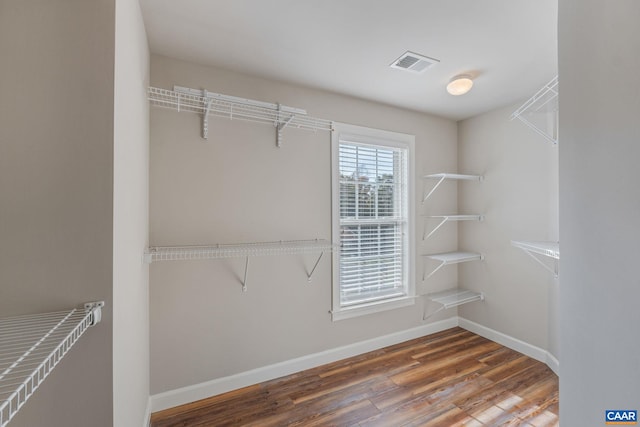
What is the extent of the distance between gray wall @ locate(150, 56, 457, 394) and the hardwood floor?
0.20m

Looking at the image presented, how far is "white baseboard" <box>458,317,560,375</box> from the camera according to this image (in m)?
2.38

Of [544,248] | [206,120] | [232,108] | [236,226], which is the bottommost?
[544,248]

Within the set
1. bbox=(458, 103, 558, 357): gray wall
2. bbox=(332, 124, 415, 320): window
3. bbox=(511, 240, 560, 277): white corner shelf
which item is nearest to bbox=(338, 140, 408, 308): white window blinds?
bbox=(332, 124, 415, 320): window

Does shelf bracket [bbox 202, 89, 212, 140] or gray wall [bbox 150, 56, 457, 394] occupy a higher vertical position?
shelf bracket [bbox 202, 89, 212, 140]

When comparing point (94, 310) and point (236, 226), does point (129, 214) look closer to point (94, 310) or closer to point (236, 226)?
point (94, 310)

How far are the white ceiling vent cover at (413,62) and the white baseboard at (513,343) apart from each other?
2625mm

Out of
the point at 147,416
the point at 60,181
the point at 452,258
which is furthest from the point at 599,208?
the point at 147,416

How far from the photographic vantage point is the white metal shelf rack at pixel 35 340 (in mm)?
610

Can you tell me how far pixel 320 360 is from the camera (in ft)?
7.90

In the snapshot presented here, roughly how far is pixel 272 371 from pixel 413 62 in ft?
8.48

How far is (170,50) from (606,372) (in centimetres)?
260

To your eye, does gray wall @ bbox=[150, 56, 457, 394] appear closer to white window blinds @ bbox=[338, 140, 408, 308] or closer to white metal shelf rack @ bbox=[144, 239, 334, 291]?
white metal shelf rack @ bbox=[144, 239, 334, 291]

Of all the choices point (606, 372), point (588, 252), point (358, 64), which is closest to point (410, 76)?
point (358, 64)

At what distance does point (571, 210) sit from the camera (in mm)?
918
